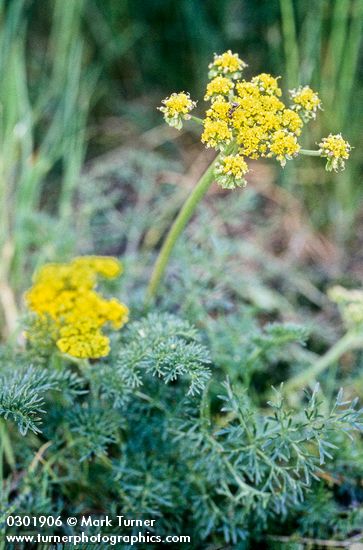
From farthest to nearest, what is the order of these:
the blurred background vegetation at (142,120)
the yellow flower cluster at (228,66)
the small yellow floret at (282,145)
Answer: the blurred background vegetation at (142,120) < the yellow flower cluster at (228,66) < the small yellow floret at (282,145)

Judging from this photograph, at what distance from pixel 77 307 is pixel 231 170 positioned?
0.53m

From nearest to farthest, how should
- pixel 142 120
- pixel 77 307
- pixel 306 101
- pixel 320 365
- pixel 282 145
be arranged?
pixel 282 145, pixel 306 101, pixel 77 307, pixel 320 365, pixel 142 120

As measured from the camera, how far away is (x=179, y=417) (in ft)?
5.27

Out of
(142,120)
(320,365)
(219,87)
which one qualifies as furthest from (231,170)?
(142,120)

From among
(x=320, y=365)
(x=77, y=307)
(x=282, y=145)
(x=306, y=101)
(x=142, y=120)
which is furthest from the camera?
(x=142, y=120)

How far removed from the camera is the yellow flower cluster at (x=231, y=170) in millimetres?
1310

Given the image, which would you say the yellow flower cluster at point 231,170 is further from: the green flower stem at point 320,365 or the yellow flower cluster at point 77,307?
the green flower stem at point 320,365

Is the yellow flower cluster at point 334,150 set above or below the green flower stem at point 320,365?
above

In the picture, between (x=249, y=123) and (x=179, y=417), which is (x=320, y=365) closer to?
(x=179, y=417)

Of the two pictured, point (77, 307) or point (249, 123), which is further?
point (77, 307)

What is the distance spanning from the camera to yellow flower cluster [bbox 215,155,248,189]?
1.31 meters

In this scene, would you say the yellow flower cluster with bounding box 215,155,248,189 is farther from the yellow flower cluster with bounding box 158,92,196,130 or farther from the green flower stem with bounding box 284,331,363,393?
the green flower stem with bounding box 284,331,363,393

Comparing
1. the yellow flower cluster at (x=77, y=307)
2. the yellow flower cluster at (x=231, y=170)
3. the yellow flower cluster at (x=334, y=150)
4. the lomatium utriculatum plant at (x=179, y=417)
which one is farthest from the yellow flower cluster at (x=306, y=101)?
the yellow flower cluster at (x=77, y=307)

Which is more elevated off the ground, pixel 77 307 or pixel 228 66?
pixel 228 66
